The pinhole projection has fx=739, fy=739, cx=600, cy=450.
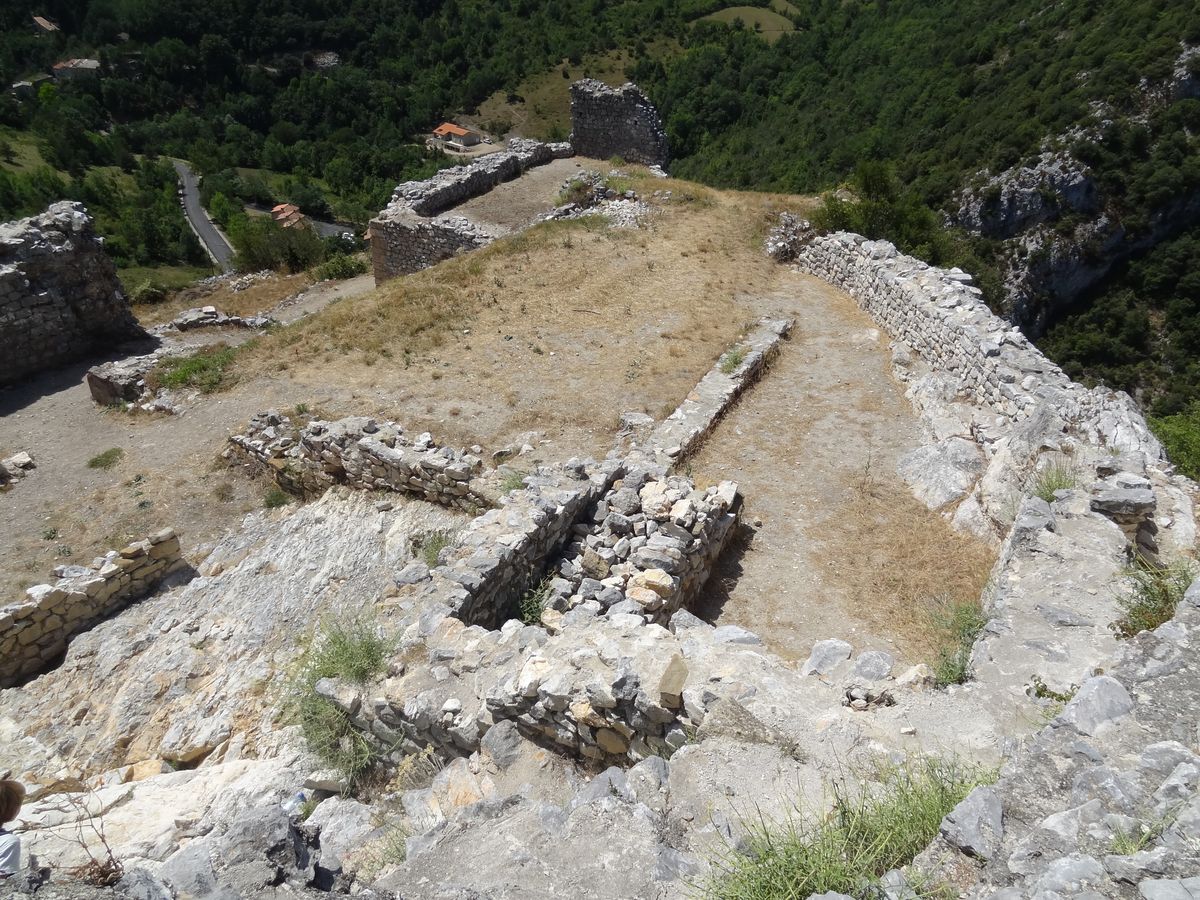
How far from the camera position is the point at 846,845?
3453 mm

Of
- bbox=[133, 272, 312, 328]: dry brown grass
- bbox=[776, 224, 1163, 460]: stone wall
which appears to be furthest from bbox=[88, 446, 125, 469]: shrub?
bbox=[776, 224, 1163, 460]: stone wall

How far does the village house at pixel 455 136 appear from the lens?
8256 cm

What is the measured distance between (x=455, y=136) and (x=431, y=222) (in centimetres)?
7017

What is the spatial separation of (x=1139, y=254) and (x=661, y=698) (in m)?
48.1

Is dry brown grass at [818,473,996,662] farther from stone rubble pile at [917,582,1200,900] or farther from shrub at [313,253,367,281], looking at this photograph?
shrub at [313,253,367,281]

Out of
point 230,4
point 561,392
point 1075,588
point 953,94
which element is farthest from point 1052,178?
point 230,4

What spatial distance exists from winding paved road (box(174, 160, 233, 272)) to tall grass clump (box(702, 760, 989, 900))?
5384 cm

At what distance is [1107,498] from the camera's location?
20.5ft

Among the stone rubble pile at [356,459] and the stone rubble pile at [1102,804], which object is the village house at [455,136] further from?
the stone rubble pile at [1102,804]

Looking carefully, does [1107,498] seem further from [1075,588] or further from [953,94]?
[953,94]

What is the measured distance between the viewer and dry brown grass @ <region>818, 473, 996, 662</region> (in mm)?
7301

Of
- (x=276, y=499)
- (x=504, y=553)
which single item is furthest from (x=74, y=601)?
(x=504, y=553)

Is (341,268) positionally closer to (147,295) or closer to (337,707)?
(147,295)

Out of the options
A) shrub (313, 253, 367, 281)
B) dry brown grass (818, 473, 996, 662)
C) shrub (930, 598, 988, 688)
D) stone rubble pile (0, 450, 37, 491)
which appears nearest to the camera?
shrub (930, 598, 988, 688)
